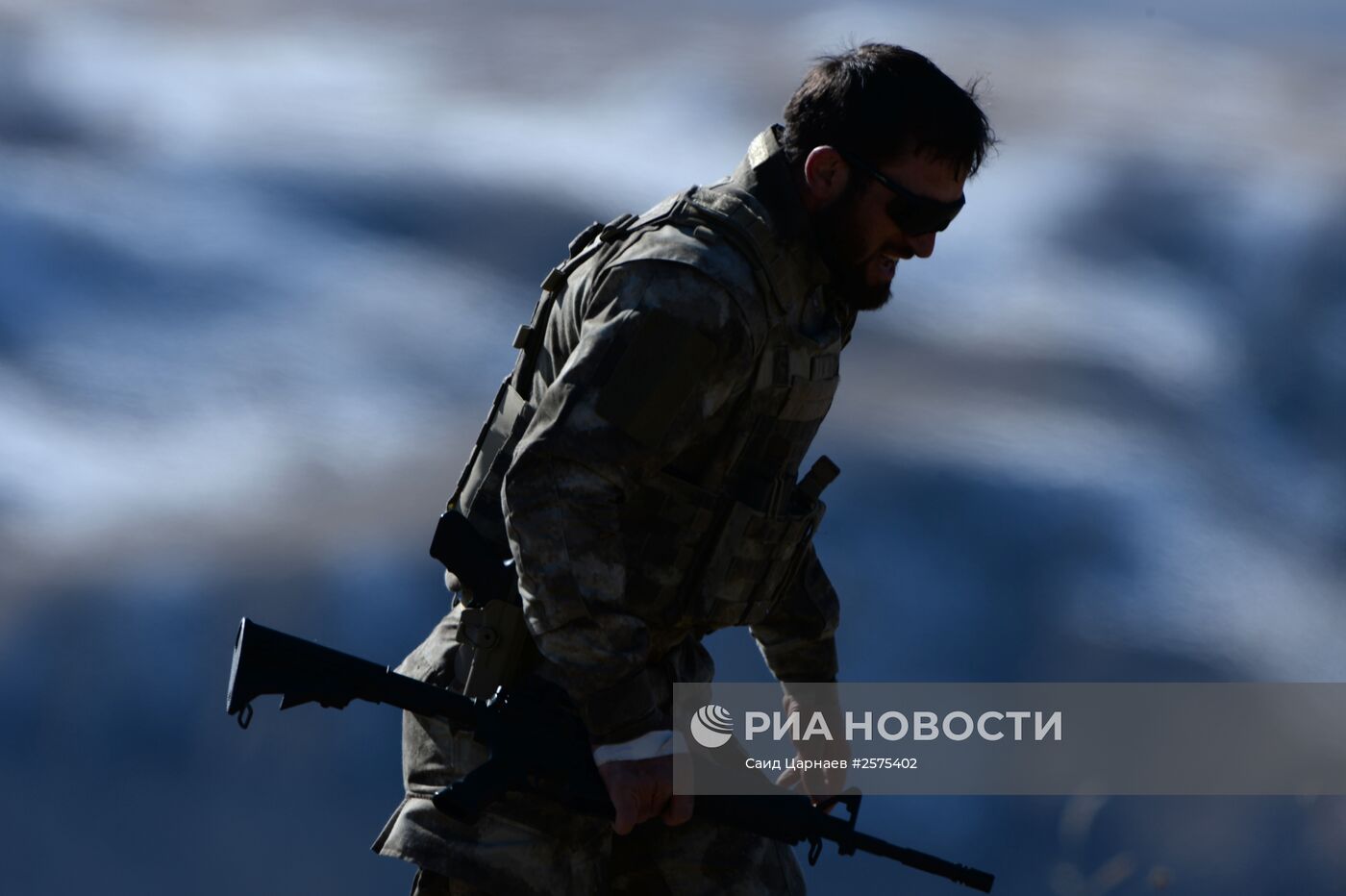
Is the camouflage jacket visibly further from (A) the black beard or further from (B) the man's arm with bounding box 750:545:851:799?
(B) the man's arm with bounding box 750:545:851:799

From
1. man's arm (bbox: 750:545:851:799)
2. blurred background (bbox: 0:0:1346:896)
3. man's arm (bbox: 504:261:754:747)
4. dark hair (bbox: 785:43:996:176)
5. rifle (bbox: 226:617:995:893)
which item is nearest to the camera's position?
man's arm (bbox: 504:261:754:747)

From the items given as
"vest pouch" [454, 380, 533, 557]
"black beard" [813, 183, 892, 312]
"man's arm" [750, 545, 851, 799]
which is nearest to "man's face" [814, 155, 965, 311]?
"black beard" [813, 183, 892, 312]

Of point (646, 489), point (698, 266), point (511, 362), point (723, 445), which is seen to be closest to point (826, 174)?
point (698, 266)

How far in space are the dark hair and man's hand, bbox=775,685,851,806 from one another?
1116 mm

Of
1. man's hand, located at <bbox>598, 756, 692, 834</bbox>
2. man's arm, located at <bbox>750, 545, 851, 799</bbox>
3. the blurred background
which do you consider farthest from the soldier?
the blurred background

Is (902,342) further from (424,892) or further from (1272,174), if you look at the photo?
(424,892)

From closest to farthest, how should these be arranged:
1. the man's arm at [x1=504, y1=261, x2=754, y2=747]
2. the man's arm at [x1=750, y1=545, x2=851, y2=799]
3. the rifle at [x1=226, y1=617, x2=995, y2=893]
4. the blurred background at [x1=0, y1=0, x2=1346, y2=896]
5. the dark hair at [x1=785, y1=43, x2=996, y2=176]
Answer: the man's arm at [x1=504, y1=261, x2=754, y2=747] → the rifle at [x1=226, y1=617, x2=995, y2=893] → the dark hair at [x1=785, y1=43, x2=996, y2=176] → the man's arm at [x1=750, y1=545, x2=851, y2=799] → the blurred background at [x1=0, y1=0, x2=1346, y2=896]

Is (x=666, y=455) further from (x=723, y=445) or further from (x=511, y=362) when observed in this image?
(x=511, y=362)

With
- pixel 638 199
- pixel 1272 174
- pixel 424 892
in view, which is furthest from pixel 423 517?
pixel 1272 174

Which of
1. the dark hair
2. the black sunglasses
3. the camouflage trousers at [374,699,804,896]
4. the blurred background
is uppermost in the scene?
the blurred background

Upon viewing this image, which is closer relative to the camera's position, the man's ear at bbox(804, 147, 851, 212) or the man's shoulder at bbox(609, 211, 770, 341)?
Result: the man's shoulder at bbox(609, 211, 770, 341)

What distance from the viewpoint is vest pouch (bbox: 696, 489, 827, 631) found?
2737 mm

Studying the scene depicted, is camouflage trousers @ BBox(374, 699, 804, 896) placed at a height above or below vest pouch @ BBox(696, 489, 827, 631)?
below

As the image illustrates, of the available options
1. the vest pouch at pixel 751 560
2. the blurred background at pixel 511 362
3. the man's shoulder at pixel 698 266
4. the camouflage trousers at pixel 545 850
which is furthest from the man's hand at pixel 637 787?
the blurred background at pixel 511 362
